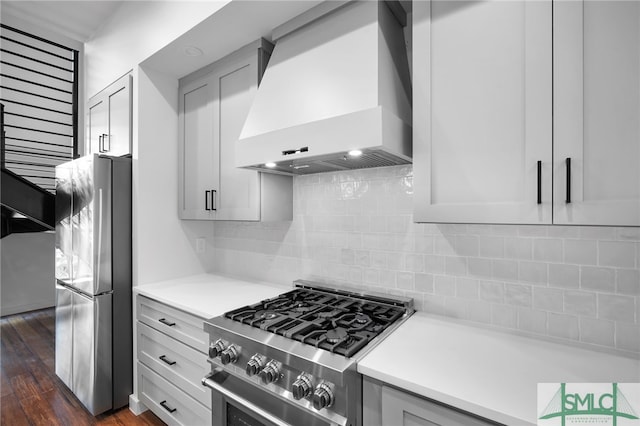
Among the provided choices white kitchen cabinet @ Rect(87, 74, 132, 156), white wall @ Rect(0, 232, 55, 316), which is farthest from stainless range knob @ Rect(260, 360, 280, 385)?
white wall @ Rect(0, 232, 55, 316)

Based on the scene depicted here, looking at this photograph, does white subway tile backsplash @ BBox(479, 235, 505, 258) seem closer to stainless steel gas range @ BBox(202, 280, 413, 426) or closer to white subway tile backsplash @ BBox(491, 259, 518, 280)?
white subway tile backsplash @ BBox(491, 259, 518, 280)

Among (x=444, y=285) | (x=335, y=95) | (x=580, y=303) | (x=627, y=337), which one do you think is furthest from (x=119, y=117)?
(x=627, y=337)

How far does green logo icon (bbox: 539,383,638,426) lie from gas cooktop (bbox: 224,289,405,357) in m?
0.62

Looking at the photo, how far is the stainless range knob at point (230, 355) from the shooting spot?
1414 millimetres

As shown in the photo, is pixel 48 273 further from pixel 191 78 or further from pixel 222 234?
pixel 191 78

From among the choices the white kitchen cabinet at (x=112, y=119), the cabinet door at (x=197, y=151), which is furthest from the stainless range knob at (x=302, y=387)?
the white kitchen cabinet at (x=112, y=119)

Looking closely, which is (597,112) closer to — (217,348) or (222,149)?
(217,348)

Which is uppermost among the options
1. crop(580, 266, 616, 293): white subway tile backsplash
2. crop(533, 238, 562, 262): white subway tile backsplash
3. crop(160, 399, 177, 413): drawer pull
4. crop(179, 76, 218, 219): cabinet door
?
crop(179, 76, 218, 219): cabinet door

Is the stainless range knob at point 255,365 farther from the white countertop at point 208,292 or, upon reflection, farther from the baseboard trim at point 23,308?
the baseboard trim at point 23,308

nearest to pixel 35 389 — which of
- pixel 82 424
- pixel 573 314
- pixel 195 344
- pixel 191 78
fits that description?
pixel 82 424

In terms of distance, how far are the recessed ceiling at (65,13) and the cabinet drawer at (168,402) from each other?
2942 mm

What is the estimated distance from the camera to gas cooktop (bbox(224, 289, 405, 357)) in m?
1.27

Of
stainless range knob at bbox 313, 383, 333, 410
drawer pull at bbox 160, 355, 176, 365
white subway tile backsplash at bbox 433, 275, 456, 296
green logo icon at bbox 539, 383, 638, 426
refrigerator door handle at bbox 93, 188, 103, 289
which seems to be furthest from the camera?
refrigerator door handle at bbox 93, 188, 103, 289

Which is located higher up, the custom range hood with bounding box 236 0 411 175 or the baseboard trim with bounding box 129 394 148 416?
the custom range hood with bounding box 236 0 411 175
